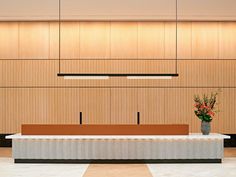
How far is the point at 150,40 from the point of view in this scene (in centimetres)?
1534

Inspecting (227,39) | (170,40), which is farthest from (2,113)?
(227,39)

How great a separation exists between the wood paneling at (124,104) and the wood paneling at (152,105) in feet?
0.76

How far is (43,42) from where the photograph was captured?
50.4 feet

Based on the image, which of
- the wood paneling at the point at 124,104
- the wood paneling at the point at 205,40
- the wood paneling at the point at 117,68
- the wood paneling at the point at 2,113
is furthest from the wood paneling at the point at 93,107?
the wood paneling at the point at 205,40

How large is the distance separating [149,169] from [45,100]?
19.3ft

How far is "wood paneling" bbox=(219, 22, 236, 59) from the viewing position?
15.4 meters

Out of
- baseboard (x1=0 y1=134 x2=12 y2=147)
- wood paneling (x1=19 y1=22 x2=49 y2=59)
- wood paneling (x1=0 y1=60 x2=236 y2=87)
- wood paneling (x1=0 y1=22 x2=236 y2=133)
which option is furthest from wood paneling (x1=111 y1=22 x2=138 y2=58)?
baseboard (x1=0 y1=134 x2=12 y2=147)

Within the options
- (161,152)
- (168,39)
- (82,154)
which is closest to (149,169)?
(161,152)

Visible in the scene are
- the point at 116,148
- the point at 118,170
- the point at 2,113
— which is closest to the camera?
the point at 118,170

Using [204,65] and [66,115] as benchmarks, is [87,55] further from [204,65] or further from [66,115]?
[204,65]

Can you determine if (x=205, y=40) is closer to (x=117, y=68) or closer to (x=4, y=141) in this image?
(x=117, y=68)

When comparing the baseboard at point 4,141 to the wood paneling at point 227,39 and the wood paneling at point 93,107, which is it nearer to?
the wood paneling at point 93,107

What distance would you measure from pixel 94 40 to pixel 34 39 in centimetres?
196

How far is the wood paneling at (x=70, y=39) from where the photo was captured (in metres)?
15.3
